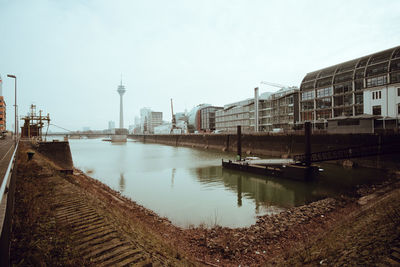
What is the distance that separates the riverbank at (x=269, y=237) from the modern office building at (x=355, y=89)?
31954mm

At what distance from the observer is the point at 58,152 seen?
22375 mm

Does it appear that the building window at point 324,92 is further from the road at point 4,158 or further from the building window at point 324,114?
the road at point 4,158

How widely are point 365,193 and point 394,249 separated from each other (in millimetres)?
15318

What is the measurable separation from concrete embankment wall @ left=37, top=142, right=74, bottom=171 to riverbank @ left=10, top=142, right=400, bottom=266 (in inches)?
329

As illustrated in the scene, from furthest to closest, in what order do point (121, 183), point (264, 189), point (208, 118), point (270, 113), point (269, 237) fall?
point (208, 118), point (270, 113), point (121, 183), point (264, 189), point (269, 237)

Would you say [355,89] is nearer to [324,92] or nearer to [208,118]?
[324,92]

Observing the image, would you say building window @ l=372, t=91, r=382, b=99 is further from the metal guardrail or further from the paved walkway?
the metal guardrail

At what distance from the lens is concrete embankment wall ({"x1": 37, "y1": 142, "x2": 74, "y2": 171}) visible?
21.6 m

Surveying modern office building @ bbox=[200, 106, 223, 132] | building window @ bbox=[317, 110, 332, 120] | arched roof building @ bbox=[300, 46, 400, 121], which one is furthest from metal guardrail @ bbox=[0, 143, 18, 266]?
modern office building @ bbox=[200, 106, 223, 132]

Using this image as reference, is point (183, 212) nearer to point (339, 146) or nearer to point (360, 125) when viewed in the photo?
point (339, 146)

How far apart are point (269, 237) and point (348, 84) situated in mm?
57043

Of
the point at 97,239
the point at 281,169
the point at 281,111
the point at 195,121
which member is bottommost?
the point at 281,169

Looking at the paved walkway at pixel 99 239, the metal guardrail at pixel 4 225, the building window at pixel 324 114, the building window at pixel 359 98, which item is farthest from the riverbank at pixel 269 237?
the building window at pixel 324 114

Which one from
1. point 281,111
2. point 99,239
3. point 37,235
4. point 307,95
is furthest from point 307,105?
point 37,235
